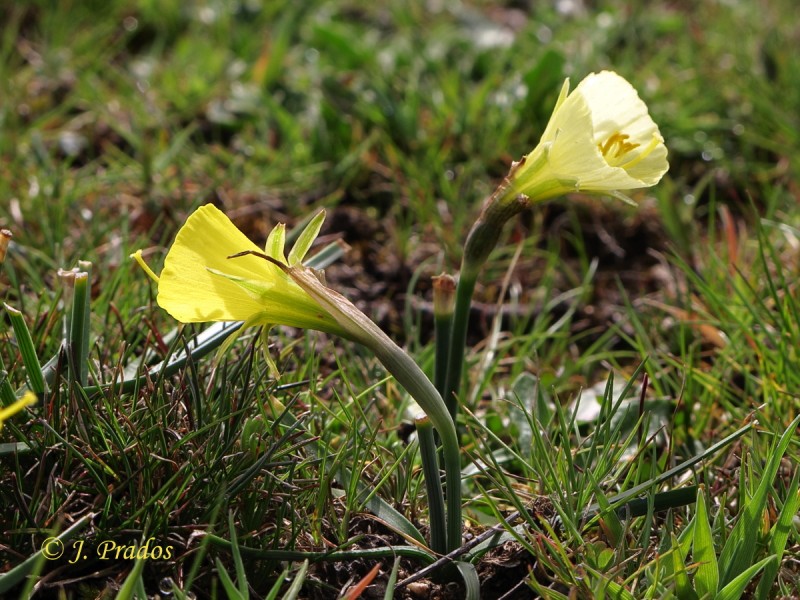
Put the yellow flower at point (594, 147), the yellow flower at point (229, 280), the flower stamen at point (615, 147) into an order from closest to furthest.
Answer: the yellow flower at point (229, 280) → the yellow flower at point (594, 147) → the flower stamen at point (615, 147)

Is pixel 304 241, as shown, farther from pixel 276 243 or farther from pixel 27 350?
pixel 27 350

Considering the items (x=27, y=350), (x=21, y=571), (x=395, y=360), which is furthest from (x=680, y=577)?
(x=27, y=350)

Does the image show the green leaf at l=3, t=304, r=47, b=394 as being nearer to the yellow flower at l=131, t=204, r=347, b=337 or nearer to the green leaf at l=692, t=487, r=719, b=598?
the yellow flower at l=131, t=204, r=347, b=337

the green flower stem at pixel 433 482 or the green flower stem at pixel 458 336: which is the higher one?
the green flower stem at pixel 458 336

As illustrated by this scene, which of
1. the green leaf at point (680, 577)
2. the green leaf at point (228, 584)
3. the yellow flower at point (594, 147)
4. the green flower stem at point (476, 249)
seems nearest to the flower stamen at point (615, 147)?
the yellow flower at point (594, 147)

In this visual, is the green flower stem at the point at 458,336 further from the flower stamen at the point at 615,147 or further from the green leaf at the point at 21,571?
the green leaf at the point at 21,571
